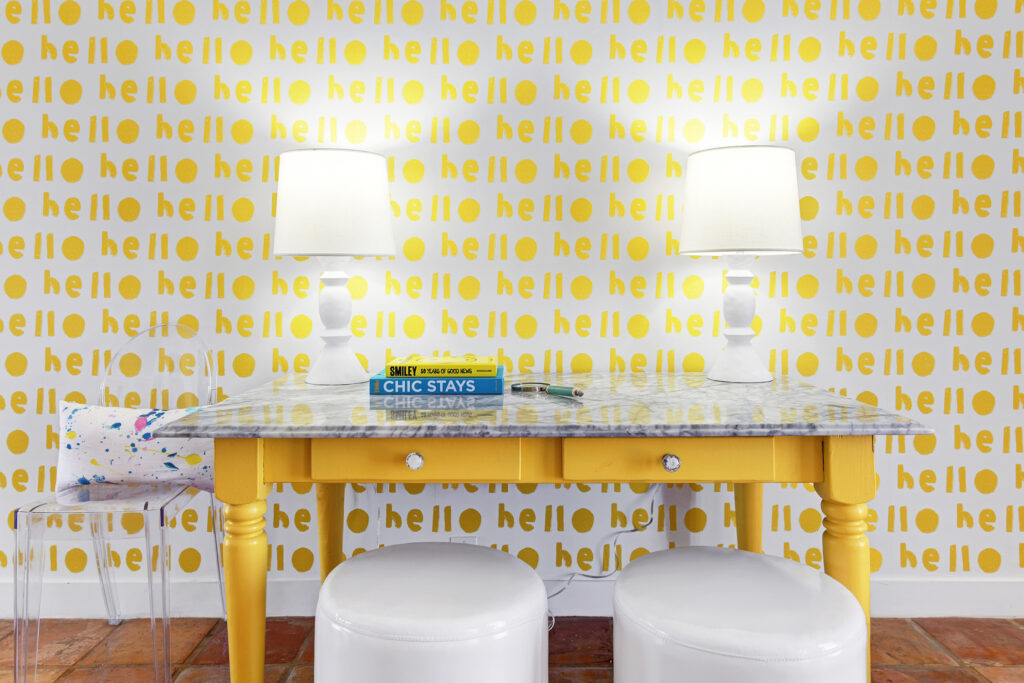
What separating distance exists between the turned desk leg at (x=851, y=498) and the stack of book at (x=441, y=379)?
2.44ft

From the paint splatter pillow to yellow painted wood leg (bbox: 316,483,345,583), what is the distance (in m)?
0.29

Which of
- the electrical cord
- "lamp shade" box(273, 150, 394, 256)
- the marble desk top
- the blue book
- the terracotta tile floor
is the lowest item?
the terracotta tile floor

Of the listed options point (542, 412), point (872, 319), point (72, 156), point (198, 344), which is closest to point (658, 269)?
point (872, 319)

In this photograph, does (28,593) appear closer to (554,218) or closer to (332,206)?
(332,206)

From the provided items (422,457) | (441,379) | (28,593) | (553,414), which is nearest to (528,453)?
(553,414)

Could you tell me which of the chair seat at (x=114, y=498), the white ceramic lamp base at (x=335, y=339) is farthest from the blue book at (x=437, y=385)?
the chair seat at (x=114, y=498)

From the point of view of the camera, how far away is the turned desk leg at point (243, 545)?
4.80 ft

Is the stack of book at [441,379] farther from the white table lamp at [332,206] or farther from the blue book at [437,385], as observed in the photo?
the white table lamp at [332,206]

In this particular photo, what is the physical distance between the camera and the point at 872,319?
2162 millimetres

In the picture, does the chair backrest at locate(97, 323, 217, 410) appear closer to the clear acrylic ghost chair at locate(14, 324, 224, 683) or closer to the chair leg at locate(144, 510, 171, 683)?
the clear acrylic ghost chair at locate(14, 324, 224, 683)

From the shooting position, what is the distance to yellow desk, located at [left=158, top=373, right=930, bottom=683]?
1.44 meters

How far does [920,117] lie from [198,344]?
2.21m

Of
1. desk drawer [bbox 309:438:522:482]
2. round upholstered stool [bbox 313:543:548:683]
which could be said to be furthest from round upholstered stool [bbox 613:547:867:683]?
desk drawer [bbox 309:438:522:482]

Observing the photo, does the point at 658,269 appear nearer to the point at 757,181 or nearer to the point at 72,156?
the point at 757,181
